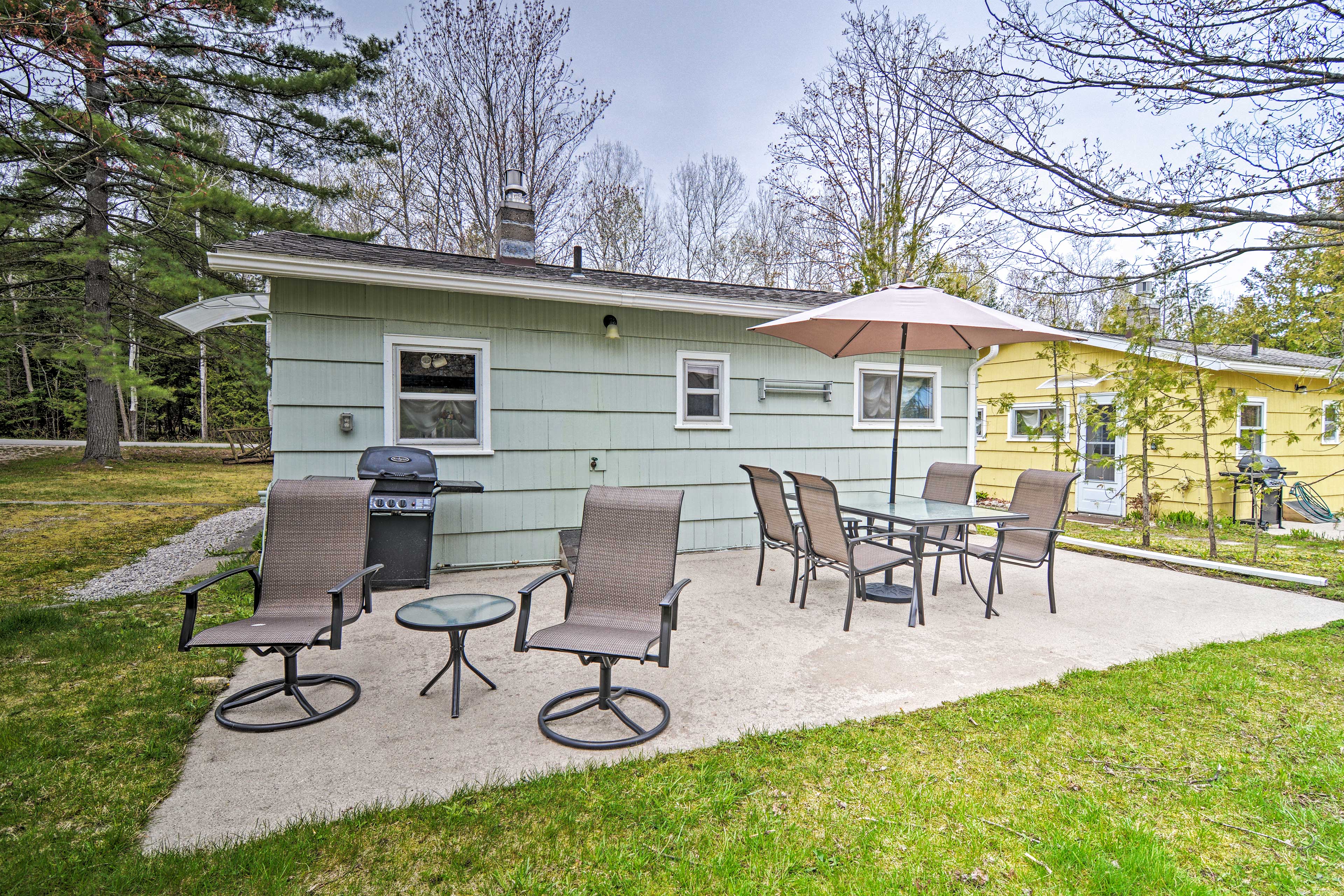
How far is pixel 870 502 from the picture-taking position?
5.28m

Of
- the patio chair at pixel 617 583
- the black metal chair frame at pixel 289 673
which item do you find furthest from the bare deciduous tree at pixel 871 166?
the black metal chair frame at pixel 289 673

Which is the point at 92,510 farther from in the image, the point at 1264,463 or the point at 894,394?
the point at 1264,463

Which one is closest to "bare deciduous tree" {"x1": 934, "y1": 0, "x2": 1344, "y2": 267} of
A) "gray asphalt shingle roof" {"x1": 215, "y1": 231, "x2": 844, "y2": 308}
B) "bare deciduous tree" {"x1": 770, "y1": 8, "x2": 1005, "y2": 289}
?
"gray asphalt shingle roof" {"x1": 215, "y1": 231, "x2": 844, "y2": 308}

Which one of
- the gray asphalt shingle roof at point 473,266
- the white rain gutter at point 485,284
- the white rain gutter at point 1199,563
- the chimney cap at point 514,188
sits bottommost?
the white rain gutter at point 1199,563

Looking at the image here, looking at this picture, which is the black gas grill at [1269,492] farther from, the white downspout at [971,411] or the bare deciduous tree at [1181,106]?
the bare deciduous tree at [1181,106]

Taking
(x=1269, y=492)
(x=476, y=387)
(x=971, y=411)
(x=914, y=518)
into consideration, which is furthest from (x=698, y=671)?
(x=1269, y=492)

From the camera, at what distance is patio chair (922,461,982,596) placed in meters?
5.11

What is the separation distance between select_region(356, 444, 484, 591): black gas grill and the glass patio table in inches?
127

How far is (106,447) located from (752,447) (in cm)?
1517

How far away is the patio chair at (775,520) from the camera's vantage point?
4770 mm

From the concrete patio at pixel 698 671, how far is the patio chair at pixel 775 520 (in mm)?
306

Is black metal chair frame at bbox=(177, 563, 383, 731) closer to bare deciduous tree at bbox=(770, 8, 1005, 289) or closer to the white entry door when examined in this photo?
bare deciduous tree at bbox=(770, 8, 1005, 289)

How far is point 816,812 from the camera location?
7.11 ft

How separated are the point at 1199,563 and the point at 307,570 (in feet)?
24.7
